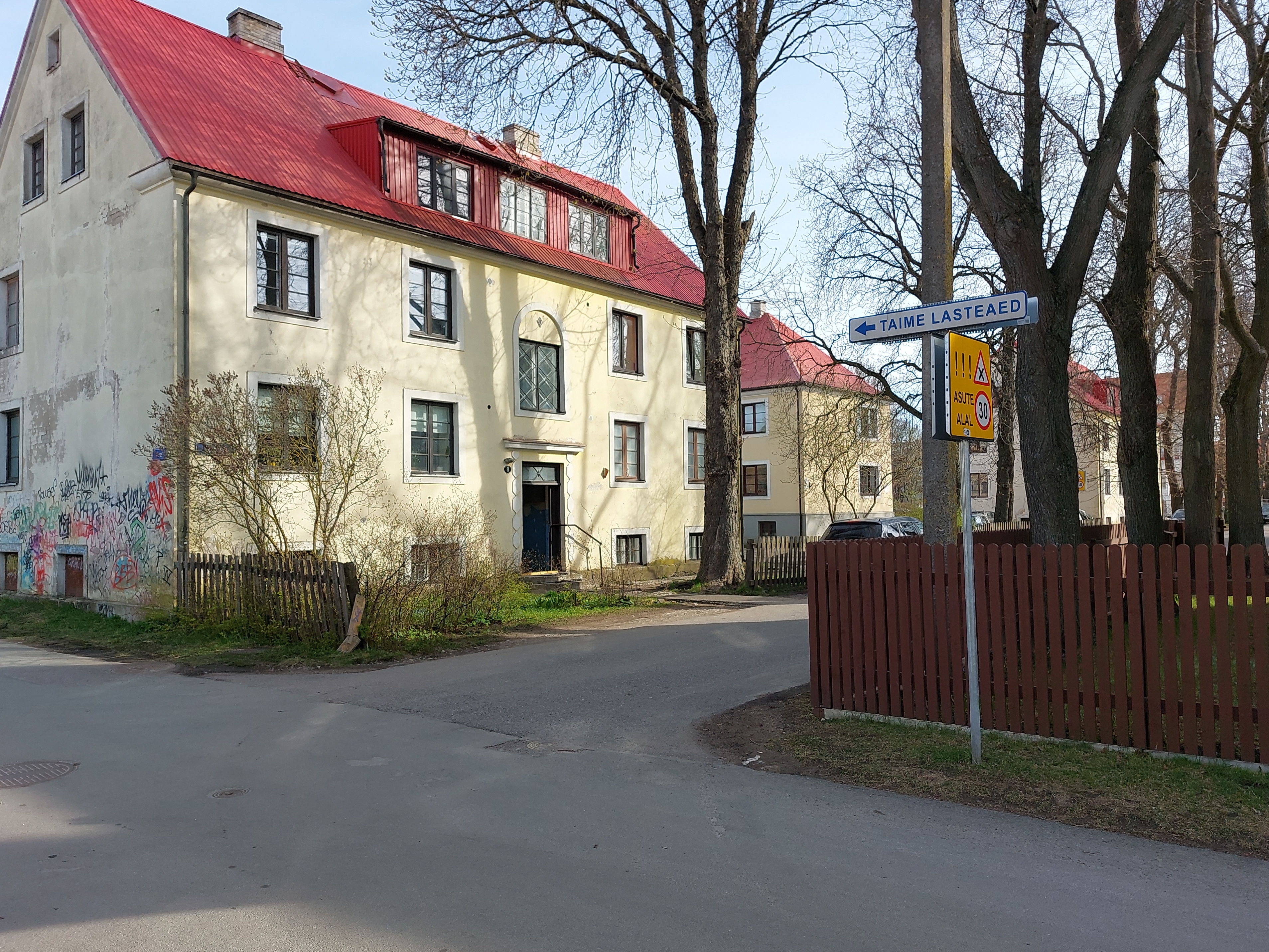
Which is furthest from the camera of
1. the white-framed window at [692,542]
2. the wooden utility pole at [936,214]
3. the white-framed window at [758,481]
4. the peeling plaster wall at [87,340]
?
the white-framed window at [758,481]

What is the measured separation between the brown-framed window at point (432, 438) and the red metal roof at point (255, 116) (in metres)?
3.68

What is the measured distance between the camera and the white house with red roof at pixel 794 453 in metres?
39.1

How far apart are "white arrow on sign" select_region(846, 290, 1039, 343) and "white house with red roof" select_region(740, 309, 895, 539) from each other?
3019cm

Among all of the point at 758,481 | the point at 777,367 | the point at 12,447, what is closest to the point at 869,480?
the point at 758,481

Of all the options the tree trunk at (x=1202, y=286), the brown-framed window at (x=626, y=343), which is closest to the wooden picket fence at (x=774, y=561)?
the brown-framed window at (x=626, y=343)

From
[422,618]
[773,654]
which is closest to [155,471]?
[422,618]

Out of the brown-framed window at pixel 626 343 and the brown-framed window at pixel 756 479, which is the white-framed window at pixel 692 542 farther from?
the brown-framed window at pixel 756 479

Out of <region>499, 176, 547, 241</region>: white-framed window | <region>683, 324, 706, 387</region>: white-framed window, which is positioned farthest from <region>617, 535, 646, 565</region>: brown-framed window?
<region>499, 176, 547, 241</region>: white-framed window

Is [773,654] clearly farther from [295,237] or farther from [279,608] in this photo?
[295,237]

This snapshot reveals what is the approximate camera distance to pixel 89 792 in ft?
21.2

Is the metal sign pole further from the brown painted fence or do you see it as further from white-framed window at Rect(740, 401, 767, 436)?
white-framed window at Rect(740, 401, 767, 436)

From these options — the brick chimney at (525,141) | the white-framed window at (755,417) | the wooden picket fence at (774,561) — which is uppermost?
the brick chimney at (525,141)

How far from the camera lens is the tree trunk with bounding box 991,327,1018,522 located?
27125mm

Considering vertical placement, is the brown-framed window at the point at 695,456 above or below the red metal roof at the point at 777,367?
below
